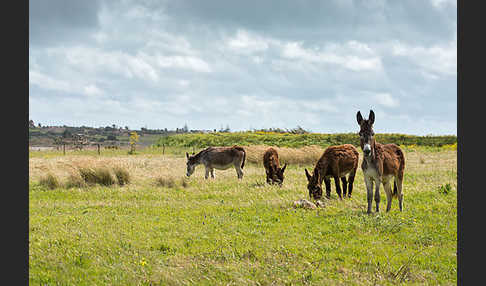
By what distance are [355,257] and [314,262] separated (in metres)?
0.81

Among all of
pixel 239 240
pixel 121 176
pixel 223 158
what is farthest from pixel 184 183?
pixel 239 240

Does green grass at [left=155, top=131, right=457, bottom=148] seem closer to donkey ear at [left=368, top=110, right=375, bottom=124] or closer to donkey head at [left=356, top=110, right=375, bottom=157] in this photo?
donkey head at [left=356, top=110, right=375, bottom=157]

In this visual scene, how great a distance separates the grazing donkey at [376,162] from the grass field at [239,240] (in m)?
0.78

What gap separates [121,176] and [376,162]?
37.4 feet

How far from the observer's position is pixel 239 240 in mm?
8164

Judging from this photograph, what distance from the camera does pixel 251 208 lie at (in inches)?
455

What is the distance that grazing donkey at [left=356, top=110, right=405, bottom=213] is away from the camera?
9359 millimetres

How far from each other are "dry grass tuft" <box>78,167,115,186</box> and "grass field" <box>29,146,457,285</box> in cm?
260

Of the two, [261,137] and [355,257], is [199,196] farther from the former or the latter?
[261,137]

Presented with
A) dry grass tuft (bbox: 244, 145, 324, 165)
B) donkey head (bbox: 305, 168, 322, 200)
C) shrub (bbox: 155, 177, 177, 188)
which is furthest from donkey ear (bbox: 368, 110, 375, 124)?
dry grass tuft (bbox: 244, 145, 324, 165)

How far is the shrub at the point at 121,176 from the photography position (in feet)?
55.4

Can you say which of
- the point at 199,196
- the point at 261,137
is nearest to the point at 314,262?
the point at 199,196

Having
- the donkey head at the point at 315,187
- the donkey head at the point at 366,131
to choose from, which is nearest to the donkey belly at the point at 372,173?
the donkey head at the point at 366,131

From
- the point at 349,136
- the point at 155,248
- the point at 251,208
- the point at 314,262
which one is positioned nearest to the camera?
the point at 314,262
